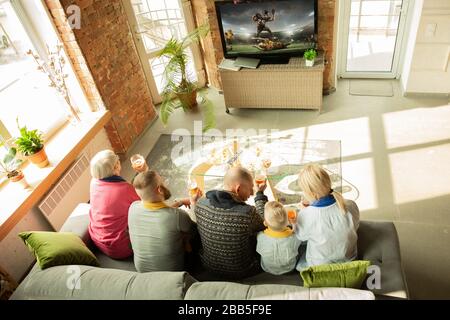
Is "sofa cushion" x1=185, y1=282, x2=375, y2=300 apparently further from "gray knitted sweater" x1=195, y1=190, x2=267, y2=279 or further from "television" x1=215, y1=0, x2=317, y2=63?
"television" x1=215, y1=0, x2=317, y2=63

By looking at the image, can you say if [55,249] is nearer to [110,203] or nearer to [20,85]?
[110,203]

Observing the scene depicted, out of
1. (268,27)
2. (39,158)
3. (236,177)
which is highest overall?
(268,27)

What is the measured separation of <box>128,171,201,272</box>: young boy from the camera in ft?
6.34

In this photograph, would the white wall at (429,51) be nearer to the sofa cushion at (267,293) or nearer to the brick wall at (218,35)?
the brick wall at (218,35)

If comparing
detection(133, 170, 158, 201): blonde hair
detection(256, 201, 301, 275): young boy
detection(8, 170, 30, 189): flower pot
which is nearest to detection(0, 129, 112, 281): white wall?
detection(8, 170, 30, 189): flower pot

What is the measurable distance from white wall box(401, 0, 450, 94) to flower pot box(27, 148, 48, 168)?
4.12 m

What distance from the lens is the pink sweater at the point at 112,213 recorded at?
220 centimetres

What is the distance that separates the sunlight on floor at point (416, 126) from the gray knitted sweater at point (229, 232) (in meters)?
2.28

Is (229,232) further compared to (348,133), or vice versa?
(348,133)

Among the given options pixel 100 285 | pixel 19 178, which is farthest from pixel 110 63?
pixel 100 285

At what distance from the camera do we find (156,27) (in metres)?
4.42

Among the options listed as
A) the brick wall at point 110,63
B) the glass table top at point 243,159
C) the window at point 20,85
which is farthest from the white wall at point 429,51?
the window at point 20,85

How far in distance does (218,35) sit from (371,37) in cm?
220
